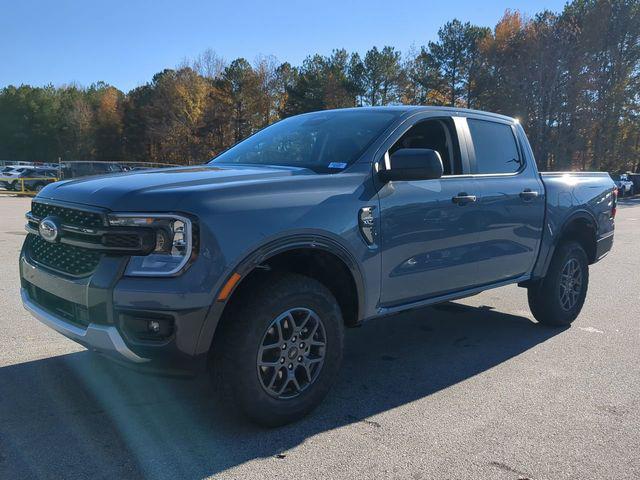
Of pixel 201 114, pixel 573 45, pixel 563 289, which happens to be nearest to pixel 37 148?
pixel 201 114

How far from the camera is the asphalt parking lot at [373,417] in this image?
9.36 ft

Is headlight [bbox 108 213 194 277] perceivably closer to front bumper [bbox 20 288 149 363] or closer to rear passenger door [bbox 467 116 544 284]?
front bumper [bbox 20 288 149 363]

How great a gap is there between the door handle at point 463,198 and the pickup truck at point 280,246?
1 centimetres

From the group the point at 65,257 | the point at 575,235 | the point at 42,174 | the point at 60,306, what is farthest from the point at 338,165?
the point at 42,174

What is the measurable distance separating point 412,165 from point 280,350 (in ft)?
4.71

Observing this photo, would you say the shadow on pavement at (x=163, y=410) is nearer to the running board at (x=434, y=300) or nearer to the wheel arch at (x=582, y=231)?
the running board at (x=434, y=300)

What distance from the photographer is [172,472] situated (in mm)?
2746

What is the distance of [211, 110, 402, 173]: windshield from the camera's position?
3.86 metres

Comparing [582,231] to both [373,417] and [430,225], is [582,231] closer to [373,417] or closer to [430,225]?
[430,225]

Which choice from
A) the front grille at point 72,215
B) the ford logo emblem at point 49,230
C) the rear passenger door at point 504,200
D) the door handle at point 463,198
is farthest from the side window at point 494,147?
the ford logo emblem at point 49,230

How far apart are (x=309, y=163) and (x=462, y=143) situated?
1.40 metres

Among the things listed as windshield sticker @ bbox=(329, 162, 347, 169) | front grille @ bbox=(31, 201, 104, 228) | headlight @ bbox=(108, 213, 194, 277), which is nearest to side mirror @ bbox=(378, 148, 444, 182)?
windshield sticker @ bbox=(329, 162, 347, 169)

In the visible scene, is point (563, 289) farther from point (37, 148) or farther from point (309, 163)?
point (37, 148)

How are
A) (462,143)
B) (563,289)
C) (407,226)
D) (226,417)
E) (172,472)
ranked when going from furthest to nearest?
(563,289) → (462,143) → (407,226) → (226,417) → (172,472)
